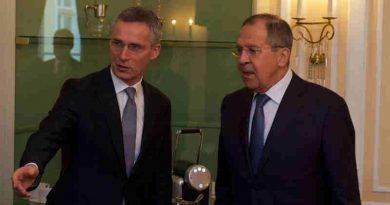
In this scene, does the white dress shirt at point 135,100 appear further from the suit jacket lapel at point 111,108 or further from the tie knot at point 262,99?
the tie knot at point 262,99

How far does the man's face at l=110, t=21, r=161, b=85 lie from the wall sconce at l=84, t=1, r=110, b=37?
718 mm

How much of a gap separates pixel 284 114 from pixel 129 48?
41cm

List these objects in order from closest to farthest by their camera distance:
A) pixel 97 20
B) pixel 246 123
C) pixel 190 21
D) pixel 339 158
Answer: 1. pixel 339 158
2. pixel 246 123
3. pixel 97 20
4. pixel 190 21

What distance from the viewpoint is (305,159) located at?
1513mm

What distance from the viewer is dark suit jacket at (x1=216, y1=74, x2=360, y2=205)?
1504 millimetres

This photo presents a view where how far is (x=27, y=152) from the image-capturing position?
1431 mm

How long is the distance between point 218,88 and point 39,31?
697mm

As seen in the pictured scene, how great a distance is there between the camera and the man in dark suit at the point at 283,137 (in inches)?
59.4

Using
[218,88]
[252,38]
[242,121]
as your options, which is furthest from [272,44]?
[218,88]

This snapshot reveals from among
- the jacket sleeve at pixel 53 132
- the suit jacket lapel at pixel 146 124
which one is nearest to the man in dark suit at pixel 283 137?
the suit jacket lapel at pixel 146 124

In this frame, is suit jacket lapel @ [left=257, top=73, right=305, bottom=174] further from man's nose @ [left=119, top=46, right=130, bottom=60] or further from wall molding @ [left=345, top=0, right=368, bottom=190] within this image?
wall molding @ [left=345, top=0, right=368, bottom=190]

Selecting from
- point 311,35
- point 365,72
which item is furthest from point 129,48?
point 365,72

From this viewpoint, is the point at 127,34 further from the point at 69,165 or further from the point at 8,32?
the point at 8,32

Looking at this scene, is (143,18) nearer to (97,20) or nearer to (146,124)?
(146,124)
